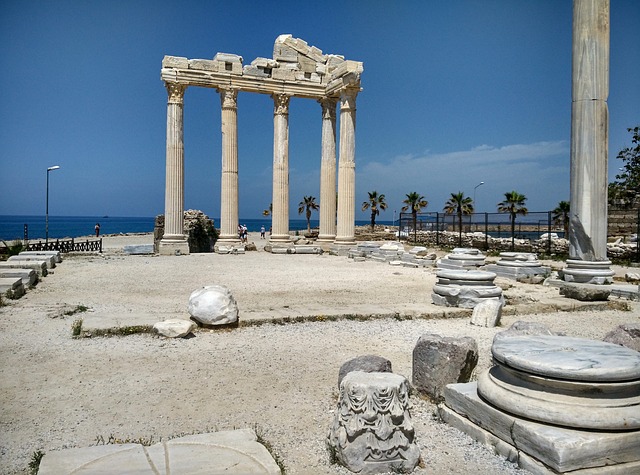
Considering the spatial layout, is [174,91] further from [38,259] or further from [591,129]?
[591,129]

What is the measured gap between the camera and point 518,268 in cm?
1633

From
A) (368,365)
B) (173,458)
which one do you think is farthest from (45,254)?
(173,458)

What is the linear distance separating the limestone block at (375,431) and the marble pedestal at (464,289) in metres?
6.91

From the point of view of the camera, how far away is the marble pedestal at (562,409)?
3.64 metres

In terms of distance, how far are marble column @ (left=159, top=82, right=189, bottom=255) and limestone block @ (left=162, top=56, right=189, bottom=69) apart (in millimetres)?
846

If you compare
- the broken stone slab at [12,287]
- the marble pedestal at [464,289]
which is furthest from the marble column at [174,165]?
the marble pedestal at [464,289]

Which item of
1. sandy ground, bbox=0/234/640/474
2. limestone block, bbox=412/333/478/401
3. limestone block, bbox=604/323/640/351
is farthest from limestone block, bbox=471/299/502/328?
limestone block, bbox=412/333/478/401

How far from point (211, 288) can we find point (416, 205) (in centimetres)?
5049

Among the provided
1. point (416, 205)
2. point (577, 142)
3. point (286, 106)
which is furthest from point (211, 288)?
point (416, 205)

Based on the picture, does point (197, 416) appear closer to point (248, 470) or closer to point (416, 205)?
point (248, 470)

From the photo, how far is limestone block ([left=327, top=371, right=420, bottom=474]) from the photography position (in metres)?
3.82

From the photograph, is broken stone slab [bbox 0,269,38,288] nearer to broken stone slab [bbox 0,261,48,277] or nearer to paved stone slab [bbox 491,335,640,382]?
broken stone slab [bbox 0,261,48,277]

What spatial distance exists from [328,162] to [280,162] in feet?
8.26

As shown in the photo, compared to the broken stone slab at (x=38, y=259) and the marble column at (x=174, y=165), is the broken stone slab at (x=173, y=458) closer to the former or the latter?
the broken stone slab at (x=38, y=259)
